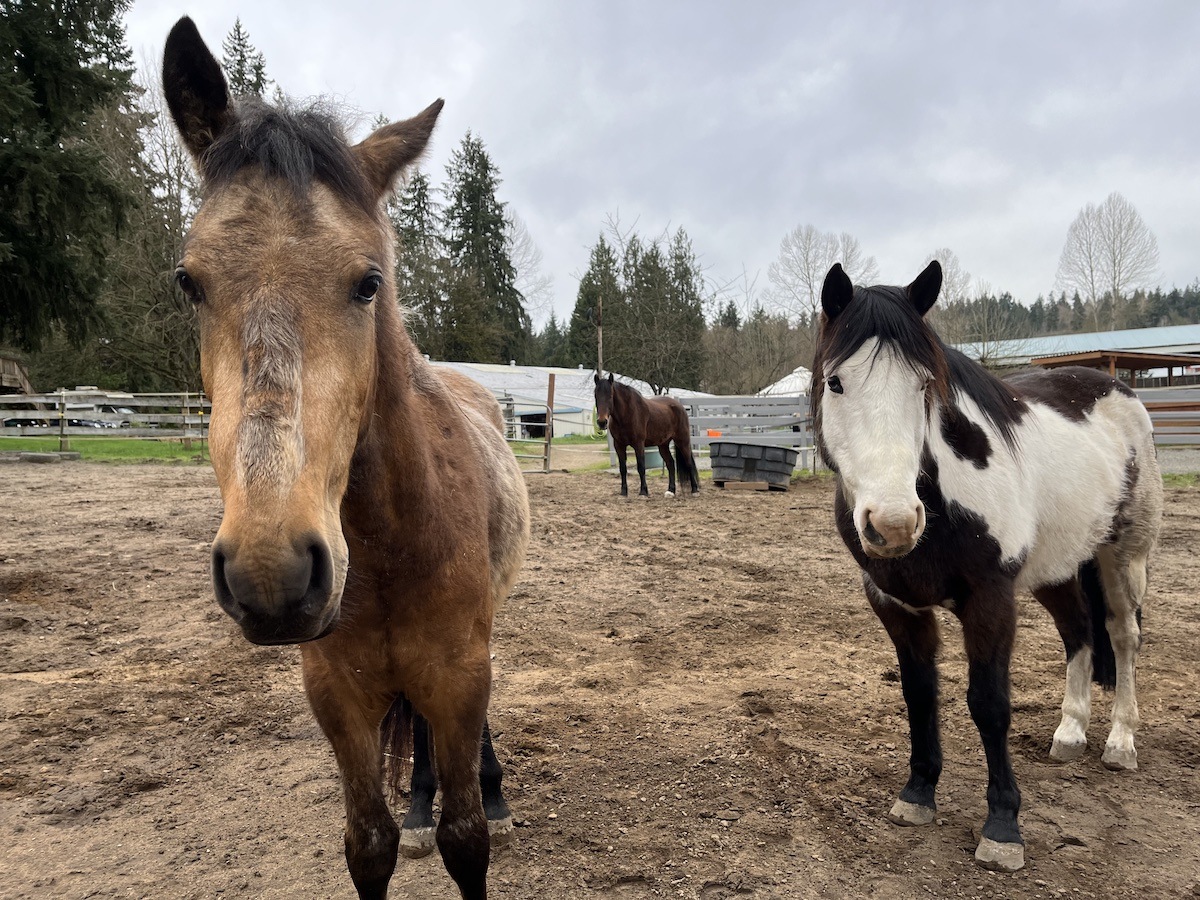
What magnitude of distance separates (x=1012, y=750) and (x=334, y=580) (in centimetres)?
341

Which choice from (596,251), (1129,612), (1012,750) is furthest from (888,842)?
(596,251)

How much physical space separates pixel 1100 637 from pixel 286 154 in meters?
4.20

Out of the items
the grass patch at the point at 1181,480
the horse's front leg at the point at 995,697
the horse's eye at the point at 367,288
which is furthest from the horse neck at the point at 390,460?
the grass patch at the point at 1181,480

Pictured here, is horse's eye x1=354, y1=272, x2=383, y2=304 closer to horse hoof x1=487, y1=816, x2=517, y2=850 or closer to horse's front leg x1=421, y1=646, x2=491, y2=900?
horse's front leg x1=421, y1=646, x2=491, y2=900

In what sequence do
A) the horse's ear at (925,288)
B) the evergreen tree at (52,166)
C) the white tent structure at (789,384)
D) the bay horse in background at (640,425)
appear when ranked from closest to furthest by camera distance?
the horse's ear at (925,288)
the evergreen tree at (52,166)
the bay horse in background at (640,425)
the white tent structure at (789,384)

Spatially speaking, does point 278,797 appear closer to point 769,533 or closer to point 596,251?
point 769,533

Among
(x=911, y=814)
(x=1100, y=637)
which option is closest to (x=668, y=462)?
(x=1100, y=637)

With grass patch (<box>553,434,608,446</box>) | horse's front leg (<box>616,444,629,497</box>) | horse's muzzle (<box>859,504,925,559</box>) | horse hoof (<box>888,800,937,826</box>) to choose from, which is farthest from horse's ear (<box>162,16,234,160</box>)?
grass patch (<box>553,434,608,446</box>)

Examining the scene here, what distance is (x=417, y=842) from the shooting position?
257 cm

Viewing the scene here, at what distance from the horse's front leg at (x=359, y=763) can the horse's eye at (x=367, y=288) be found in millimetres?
1059

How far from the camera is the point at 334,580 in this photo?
3.78 feet

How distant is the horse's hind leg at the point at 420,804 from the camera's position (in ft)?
8.40

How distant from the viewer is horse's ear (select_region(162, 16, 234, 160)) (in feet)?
5.00

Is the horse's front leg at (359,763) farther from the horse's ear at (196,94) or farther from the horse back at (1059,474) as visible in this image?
the horse back at (1059,474)
